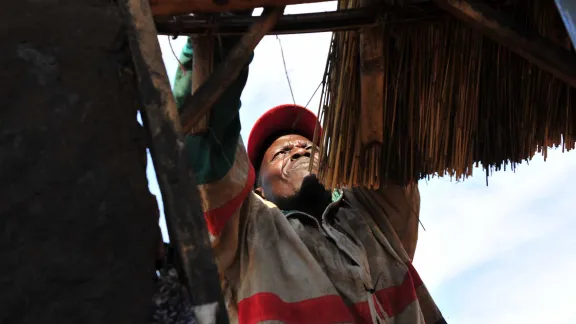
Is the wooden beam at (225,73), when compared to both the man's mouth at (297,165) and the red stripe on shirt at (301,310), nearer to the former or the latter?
the red stripe on shirt at (301,310)

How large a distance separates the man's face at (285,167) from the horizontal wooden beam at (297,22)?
1.01 m

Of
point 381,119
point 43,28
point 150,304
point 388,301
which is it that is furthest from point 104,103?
point 388,301

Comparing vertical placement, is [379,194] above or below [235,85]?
below

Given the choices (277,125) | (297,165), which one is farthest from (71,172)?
(277,125)

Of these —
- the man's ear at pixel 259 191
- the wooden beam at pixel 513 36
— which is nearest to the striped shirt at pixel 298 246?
the man's ear at pixel 259 191

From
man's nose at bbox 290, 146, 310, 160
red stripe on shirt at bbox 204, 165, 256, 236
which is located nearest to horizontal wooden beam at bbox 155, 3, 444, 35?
red stripe on shirt at bbox 204, 165, 256, 236

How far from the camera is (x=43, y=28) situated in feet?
3.51

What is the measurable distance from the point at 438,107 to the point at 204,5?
35.2 inches

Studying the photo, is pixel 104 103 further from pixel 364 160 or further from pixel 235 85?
pixel 364 160

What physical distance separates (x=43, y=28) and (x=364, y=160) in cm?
173

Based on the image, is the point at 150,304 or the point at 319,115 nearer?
the point at 150,304

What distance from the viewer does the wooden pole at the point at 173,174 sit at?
3.23 ft

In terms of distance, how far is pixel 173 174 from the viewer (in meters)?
1.03

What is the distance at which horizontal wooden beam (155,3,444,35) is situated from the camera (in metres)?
2.32
